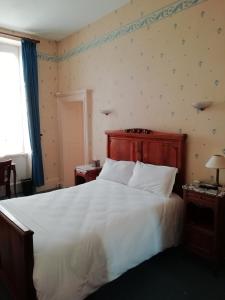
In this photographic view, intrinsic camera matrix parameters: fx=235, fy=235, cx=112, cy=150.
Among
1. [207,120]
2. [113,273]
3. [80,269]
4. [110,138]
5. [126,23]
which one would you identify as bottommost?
[113,273]

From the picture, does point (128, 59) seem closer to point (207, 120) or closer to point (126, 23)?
point (126, 23)

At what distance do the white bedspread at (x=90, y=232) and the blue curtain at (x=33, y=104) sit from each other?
78.6 inches

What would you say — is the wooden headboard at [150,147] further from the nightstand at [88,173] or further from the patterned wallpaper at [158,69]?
the nightstand at [88,173]

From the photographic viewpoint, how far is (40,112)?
4.81 meters

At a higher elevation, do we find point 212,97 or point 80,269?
point 212,97

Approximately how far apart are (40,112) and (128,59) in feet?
7.30

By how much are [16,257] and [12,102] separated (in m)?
3.44

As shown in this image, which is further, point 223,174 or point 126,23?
point 126,23

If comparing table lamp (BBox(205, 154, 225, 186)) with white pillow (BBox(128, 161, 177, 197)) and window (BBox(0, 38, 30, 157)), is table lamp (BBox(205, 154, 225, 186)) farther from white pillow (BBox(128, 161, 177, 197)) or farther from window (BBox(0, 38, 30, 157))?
window (BBox(0, 38, 30, 157))

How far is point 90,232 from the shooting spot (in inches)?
75.0

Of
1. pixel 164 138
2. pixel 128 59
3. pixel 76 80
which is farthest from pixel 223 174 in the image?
pixel 76 80

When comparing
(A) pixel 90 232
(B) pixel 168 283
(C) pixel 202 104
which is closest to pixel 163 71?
(C) pixel 202 104

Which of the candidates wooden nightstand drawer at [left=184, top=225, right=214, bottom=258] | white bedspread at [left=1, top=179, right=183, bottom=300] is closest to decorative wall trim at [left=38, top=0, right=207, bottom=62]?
white bedspread at [left=1, top=179, right=183, bottom=300]

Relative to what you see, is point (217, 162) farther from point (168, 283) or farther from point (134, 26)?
point (134, 26)
